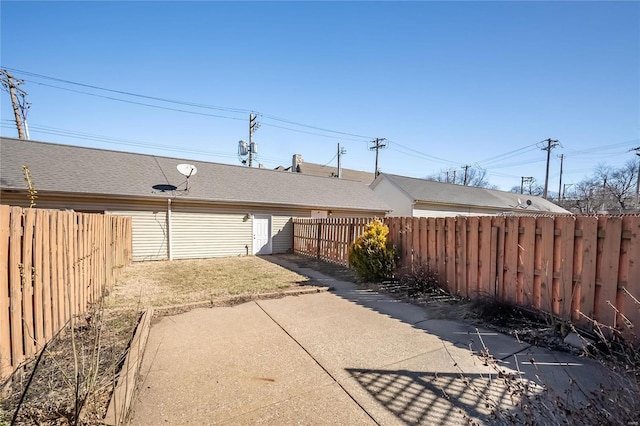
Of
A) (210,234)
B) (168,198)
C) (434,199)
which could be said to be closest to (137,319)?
(168,198)

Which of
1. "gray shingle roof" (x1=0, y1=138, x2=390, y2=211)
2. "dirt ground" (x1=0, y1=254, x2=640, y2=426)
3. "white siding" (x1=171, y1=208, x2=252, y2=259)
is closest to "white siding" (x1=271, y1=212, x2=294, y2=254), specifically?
"gray shingle roof" (x1=0, y1=138, x2=390, y2=211)

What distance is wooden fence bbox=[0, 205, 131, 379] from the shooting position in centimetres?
238

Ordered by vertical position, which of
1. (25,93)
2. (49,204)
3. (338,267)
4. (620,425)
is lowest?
(338,267)

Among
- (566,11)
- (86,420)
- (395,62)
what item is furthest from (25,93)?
(566,11)

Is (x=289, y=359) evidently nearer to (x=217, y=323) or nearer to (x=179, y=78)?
(x=217, y=323)

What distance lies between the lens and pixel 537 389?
8.32 feet

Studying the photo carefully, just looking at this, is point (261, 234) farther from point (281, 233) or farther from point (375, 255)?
point (375, 255)

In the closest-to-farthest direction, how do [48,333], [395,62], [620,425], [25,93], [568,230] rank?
[620,425]
[48,333]
[568,230]
[395,62]
[25,93]

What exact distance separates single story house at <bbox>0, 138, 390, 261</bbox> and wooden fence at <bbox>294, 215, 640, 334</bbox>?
8183 millimetres

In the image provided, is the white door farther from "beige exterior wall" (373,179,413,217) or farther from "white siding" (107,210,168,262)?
"beige exterior wall" (373,179,413,217)

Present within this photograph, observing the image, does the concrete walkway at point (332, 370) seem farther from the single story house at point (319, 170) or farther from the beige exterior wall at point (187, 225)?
the single story house at point (319, 170)

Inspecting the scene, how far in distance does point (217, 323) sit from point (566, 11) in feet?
35.9

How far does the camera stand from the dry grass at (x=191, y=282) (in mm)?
5605

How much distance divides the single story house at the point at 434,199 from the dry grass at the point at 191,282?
13.0m
